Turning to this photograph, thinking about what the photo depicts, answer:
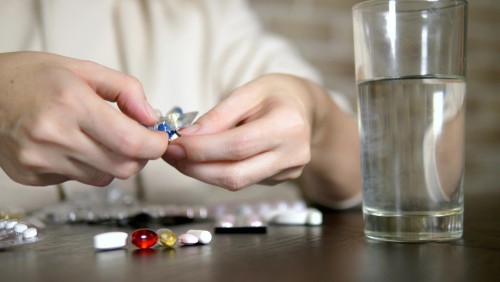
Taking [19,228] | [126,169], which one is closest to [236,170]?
[126,169]

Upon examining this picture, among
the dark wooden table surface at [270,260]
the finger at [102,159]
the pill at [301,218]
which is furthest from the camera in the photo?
the pill at [301,218]

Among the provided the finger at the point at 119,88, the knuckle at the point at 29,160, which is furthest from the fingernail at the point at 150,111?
the knuckle at the point at 29,160

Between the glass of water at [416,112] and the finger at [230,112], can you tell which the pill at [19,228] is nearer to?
the finger at [230,112]

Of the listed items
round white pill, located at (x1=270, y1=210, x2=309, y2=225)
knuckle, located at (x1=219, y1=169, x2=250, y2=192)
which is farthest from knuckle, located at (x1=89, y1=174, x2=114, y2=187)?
round white pill, located at (x1=270, y1=210, x2=309, y2=225)

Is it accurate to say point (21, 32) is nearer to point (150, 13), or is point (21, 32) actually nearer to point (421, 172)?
point (150, 13)

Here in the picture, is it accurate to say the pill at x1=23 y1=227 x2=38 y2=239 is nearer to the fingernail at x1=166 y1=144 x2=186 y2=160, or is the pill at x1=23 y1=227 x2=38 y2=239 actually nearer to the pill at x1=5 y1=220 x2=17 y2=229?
the pill at x1=5 y1=220 x2=17 y2=229

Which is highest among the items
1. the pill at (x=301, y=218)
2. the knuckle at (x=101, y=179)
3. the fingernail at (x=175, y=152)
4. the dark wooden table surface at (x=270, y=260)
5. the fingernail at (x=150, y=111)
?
the fingernail at (x=150, y=111)

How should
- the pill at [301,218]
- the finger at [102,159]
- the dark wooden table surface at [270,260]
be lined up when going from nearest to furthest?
the dark wooden table surface at [270,260] → the finger at [102,159] → the pill at [301,218]

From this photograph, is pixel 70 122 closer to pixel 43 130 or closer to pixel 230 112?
pixel 43 130
